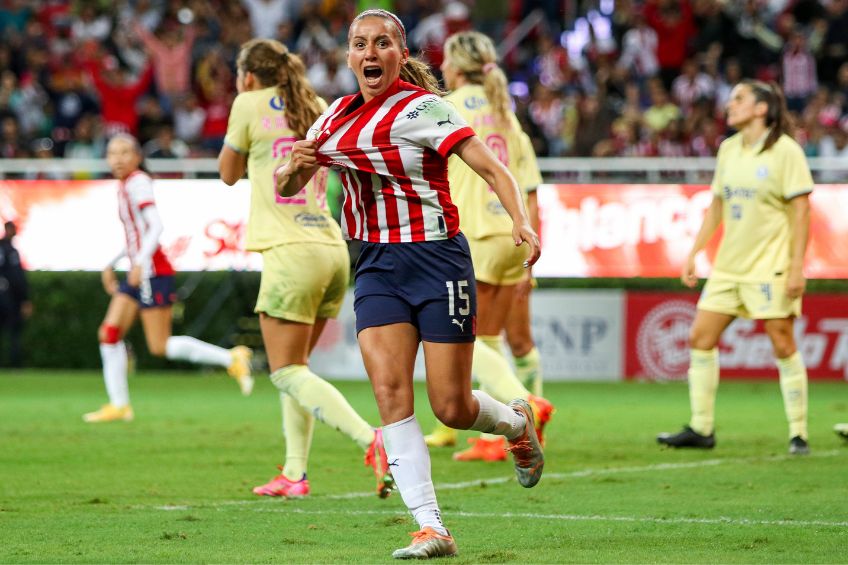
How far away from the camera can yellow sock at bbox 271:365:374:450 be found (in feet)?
24.7

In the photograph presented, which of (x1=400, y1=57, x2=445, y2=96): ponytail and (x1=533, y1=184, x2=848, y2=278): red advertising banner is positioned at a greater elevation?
(x1=400, y1=57, x2=445, y2=96): ponytail

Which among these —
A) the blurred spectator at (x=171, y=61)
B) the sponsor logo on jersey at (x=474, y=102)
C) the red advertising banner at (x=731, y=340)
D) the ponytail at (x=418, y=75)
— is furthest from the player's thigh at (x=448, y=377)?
the blurred spectator at (x=171, y=61)

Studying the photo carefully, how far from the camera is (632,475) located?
878cm

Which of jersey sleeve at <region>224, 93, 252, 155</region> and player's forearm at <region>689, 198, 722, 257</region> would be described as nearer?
jersey sleeve at <region>224, 93, 252, 155</region>

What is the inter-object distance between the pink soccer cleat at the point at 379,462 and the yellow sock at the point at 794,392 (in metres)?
3.96

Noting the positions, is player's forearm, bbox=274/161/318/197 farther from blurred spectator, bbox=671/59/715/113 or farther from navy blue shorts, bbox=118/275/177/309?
blurred spectator, bbox=671/59/715/113

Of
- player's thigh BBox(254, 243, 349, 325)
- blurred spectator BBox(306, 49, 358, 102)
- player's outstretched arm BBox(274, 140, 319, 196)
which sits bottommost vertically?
player's thigh BBox(254, 243, 349, 325)

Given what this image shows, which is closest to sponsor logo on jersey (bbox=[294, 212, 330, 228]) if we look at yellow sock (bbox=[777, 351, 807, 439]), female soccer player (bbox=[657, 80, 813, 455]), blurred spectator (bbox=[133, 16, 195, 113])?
female soccer player (bbox=[657, 80, 813, 455])

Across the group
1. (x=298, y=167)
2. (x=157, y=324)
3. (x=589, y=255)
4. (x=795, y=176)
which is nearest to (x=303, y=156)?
(x=298, y=167)

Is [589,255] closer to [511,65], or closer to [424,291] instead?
[511,65]

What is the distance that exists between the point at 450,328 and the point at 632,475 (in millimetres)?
3352

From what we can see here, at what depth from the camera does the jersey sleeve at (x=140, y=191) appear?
12008 millimetres

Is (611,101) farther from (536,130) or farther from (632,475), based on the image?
(632,475)

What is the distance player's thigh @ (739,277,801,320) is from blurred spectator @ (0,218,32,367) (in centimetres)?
1208
